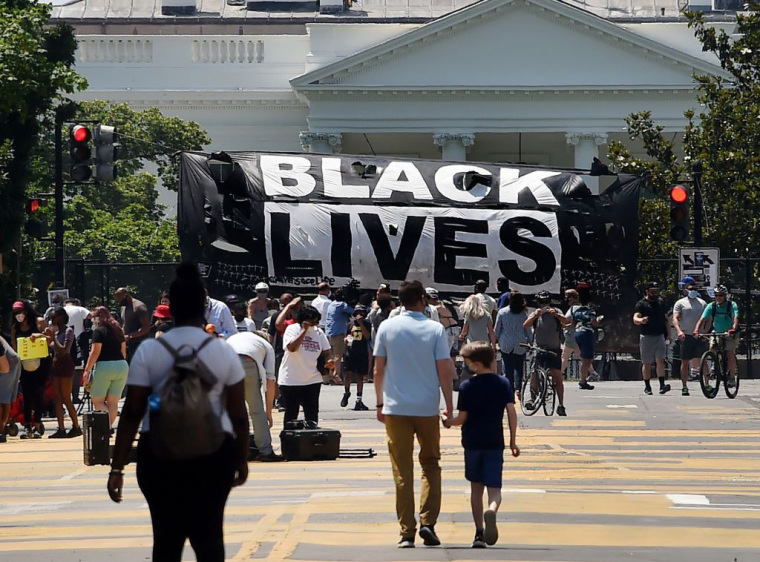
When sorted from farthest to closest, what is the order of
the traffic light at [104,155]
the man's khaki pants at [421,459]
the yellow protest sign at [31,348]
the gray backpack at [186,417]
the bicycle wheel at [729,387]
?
the traffic light at [104,155]
the bicycle wheel at [729,387]
the yellow protest sign at [31,348]
the man's khaki pants at [421,459]
the gray backpack at [186,417]

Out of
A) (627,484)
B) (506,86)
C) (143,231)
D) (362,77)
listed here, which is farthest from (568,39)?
(627,484)

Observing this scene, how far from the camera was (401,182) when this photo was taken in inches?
1029

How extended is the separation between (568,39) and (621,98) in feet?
9.99

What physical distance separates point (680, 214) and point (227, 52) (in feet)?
150

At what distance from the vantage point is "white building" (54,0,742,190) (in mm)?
61781

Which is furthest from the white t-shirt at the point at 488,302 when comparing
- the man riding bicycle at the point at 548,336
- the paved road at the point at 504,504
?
the paved road at the point at 504,504

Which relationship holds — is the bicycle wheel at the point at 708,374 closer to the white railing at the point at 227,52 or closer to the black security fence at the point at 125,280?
the black security fence at the point at 125,280

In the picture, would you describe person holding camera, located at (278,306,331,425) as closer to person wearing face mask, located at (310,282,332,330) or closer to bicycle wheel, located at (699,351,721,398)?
bicycle wheel, located at (699,351,721,398)

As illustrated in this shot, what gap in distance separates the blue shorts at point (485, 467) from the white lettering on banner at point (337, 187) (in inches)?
628

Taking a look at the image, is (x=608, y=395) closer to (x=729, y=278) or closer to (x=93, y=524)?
(x=729, y=278)

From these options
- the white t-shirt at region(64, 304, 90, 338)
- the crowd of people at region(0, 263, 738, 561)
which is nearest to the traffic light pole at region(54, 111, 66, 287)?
the white t-shirt at region(64, 304, 90, 338)

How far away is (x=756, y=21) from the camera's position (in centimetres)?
3350

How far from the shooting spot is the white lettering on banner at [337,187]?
2589cm

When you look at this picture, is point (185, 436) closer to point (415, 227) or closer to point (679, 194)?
point (679, 194)
